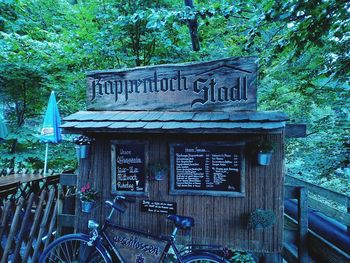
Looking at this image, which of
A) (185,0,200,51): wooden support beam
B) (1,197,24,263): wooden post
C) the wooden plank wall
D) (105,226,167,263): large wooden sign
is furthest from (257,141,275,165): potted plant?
(1,197,24,263): wooden post

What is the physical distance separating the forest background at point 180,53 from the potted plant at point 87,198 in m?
2.85

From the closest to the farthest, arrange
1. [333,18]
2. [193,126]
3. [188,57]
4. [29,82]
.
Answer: [333,18]
[193,126]
[188,57]
[29,82]

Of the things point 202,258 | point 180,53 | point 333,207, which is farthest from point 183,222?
point 180,53

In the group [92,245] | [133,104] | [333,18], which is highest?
[333,18]

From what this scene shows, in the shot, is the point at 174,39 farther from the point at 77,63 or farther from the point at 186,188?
the point at 186,188

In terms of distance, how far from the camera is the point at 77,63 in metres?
7.06

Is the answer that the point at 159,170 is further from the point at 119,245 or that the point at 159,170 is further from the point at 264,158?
the point at 264,158

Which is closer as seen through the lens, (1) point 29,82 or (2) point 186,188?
(2) point 186,188

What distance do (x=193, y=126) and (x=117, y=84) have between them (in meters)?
1.66

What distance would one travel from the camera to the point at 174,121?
360 centimetres

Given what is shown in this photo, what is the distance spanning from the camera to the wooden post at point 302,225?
3.61 m

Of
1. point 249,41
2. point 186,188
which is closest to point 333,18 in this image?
point 249,41

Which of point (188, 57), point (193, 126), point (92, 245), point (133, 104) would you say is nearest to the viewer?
point (193, 126)

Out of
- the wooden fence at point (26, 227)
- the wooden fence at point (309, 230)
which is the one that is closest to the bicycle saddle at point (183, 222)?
the wooden fence at point (309, 230)
